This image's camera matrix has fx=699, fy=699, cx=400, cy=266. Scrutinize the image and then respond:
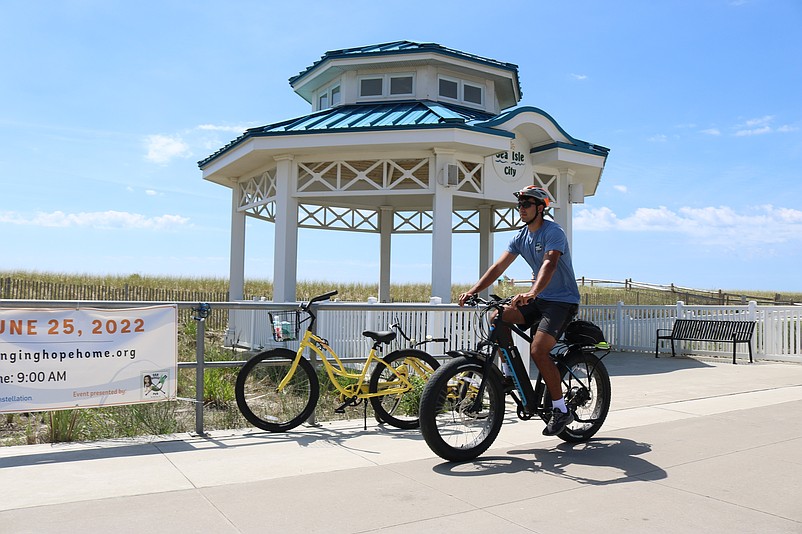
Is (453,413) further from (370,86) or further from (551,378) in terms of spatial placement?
(370,86)

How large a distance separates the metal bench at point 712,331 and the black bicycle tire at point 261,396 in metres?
10.6

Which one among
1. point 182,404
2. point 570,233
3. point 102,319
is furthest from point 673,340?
point 102,319

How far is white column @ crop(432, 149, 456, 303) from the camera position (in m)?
12.9

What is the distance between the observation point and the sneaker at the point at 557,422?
214 inches

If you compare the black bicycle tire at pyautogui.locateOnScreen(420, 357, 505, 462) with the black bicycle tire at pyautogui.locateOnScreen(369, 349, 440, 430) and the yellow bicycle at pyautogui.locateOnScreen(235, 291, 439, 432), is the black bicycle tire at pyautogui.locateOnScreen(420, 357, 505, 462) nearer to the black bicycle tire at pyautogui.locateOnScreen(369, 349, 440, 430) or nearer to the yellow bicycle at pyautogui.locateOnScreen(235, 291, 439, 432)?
the yellow bicycle at pyautogui.locateOnScreen(235, 291, 439, 432)

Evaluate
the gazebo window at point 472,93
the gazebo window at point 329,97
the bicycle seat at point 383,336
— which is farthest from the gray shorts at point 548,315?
the gazebo window at point 329,97

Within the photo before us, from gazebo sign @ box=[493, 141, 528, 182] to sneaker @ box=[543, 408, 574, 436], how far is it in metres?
8.89

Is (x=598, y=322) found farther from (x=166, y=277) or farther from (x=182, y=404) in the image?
(x=166, y=277)

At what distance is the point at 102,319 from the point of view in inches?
229

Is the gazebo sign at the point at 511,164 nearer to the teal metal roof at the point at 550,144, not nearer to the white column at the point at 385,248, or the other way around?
the teal metal roof at the point at 550,144

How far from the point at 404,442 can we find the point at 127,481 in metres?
2.36

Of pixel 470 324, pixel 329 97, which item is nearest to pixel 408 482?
pixel 470 324

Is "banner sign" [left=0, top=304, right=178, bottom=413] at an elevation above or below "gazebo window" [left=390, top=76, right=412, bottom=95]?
below

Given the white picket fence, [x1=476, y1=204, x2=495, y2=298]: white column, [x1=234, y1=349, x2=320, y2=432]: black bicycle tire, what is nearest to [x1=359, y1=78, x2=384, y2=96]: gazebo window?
[x1=476, y1=204, x2=495, y2=298]: white column
